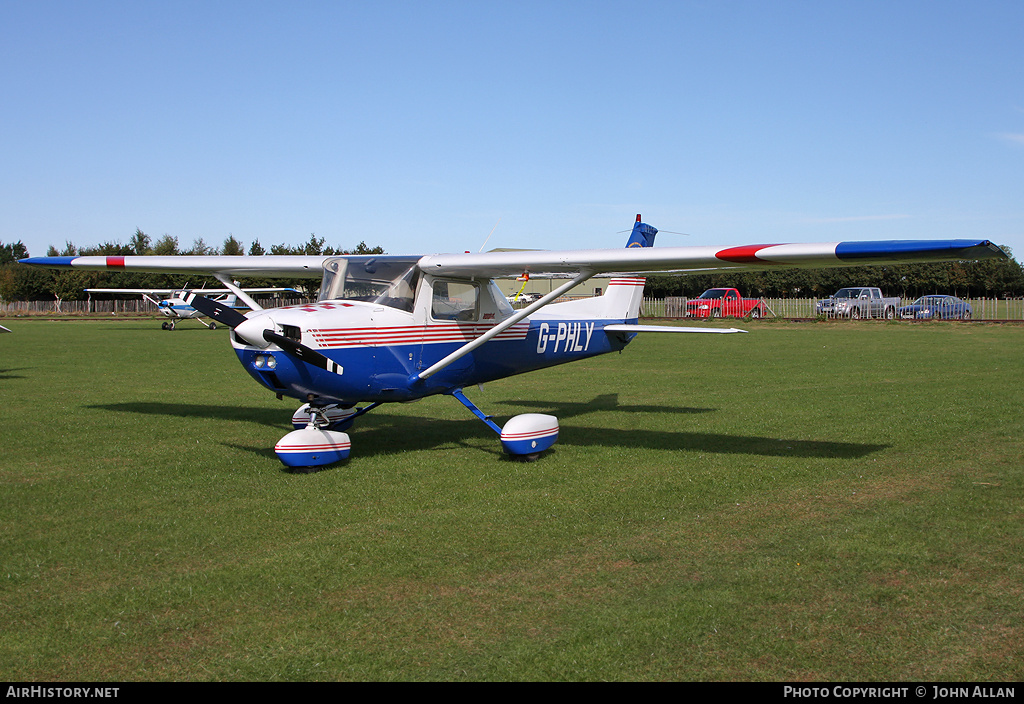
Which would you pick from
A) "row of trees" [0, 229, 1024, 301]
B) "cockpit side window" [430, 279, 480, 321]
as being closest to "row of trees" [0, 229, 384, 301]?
"row of trees" [0, 229, 1024, 301]

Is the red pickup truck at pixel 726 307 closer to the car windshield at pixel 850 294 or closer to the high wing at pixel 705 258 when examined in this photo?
the car windshield at pixel 850 294

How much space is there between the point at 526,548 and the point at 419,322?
3.69 m

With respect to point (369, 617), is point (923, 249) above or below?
above

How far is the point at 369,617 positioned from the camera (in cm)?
423

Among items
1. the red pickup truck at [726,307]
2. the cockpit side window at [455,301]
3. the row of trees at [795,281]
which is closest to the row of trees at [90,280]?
the row of trees at [795,281]

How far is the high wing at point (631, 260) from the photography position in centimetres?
649

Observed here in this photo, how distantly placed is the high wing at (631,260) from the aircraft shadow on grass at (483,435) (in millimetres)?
2036

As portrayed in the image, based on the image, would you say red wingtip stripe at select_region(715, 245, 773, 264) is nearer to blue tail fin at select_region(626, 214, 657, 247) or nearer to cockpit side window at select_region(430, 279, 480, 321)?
cockpit side window at select_region(430, 279, 480, 321)

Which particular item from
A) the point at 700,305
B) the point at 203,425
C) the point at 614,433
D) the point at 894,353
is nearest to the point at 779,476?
the point at 614,433

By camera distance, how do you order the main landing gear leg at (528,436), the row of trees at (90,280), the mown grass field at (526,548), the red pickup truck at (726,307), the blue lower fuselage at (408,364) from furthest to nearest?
1. the row of trees at (90,280)
2. the red pickup truck at (726,307)
3. the main landing gear leg at (528,436)
4. the blue lower fuselage at (408,364)
5. the mown grass field at (526,548)

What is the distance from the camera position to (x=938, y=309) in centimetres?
4025

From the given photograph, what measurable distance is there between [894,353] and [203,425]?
17340 millimetres
